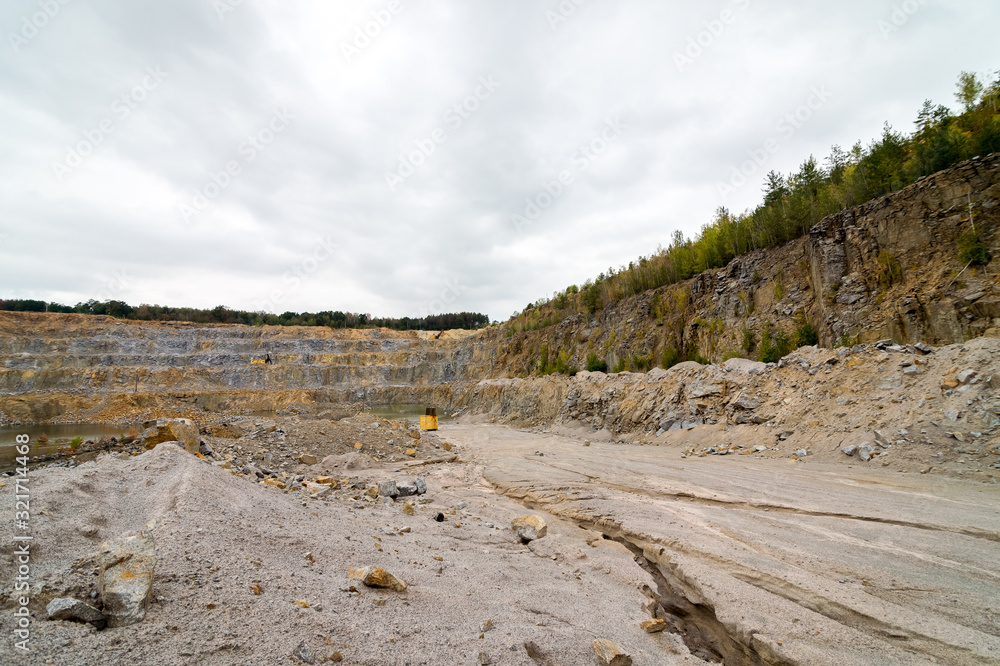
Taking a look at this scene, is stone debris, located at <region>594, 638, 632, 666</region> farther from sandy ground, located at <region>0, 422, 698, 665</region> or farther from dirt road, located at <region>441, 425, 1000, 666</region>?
dirt road, located at <region>441, 425, 1000, 666</region>

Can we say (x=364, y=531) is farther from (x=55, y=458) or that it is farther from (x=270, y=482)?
(x=55, y=458)

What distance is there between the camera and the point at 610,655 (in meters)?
2.72

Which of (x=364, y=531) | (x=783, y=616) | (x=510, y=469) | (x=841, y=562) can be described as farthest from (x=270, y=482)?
(x=841, y=562)

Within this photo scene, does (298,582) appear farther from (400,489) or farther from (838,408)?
(838,408)

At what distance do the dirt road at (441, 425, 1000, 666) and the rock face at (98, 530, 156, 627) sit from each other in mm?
3532

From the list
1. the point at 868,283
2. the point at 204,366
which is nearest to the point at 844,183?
the point at 868,283

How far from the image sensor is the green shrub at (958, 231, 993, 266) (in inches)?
437

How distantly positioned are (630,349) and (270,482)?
21.8 m

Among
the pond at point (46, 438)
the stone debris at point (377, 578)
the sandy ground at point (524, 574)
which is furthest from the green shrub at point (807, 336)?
the pond at point (46, 438)

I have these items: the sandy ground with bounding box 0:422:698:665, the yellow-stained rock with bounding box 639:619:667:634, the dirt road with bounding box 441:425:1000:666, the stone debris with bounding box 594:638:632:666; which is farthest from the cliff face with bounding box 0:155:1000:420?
the stone debris with bounding box 594:638:632:666

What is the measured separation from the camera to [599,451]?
13578 millimetres

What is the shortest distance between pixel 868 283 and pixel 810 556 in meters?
13.5

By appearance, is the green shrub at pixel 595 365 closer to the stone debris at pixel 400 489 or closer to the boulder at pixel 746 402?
the boulder at pixel 746 402

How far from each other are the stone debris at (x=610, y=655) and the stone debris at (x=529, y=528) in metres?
2.55
